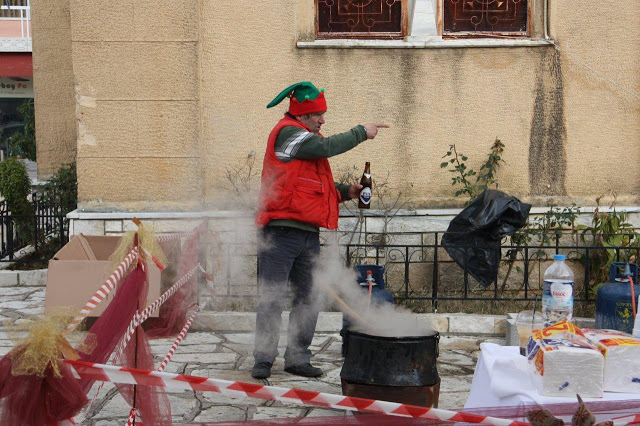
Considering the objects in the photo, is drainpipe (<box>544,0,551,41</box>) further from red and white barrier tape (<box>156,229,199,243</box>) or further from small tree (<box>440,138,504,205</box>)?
red and white barrier tape (<box>156,229,199,243</box>)

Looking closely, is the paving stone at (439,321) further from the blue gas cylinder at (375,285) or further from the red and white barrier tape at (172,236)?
the red and white barrier tape at (172,236)

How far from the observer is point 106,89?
345 inches

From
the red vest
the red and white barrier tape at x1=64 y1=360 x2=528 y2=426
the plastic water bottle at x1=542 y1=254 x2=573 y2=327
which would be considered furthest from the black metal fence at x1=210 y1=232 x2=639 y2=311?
the red and white barrier tape at x1=64 y1=360 x2=528 y2=426

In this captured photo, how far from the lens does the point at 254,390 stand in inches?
127

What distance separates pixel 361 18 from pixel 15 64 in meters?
17.6

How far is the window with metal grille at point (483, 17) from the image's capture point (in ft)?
29.6

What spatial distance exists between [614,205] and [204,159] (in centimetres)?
476

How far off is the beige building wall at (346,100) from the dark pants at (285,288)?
9.86ft

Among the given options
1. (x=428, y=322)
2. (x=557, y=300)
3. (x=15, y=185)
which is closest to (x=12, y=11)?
(x=15, y=185)

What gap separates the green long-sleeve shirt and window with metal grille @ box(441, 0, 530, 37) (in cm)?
377

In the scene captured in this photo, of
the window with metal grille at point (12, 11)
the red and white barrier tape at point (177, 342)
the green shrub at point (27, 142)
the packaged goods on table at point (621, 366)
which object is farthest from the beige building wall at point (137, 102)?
the window with metal grille at point (12, 11)

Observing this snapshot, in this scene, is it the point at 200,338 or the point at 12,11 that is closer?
the point at 200,338

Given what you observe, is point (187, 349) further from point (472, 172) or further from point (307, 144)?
point (472, 172)

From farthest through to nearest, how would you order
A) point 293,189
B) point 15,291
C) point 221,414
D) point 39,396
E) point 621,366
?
point 15,291 → point 293,189 → point 221,414 → point 621,366 → point 39,396
